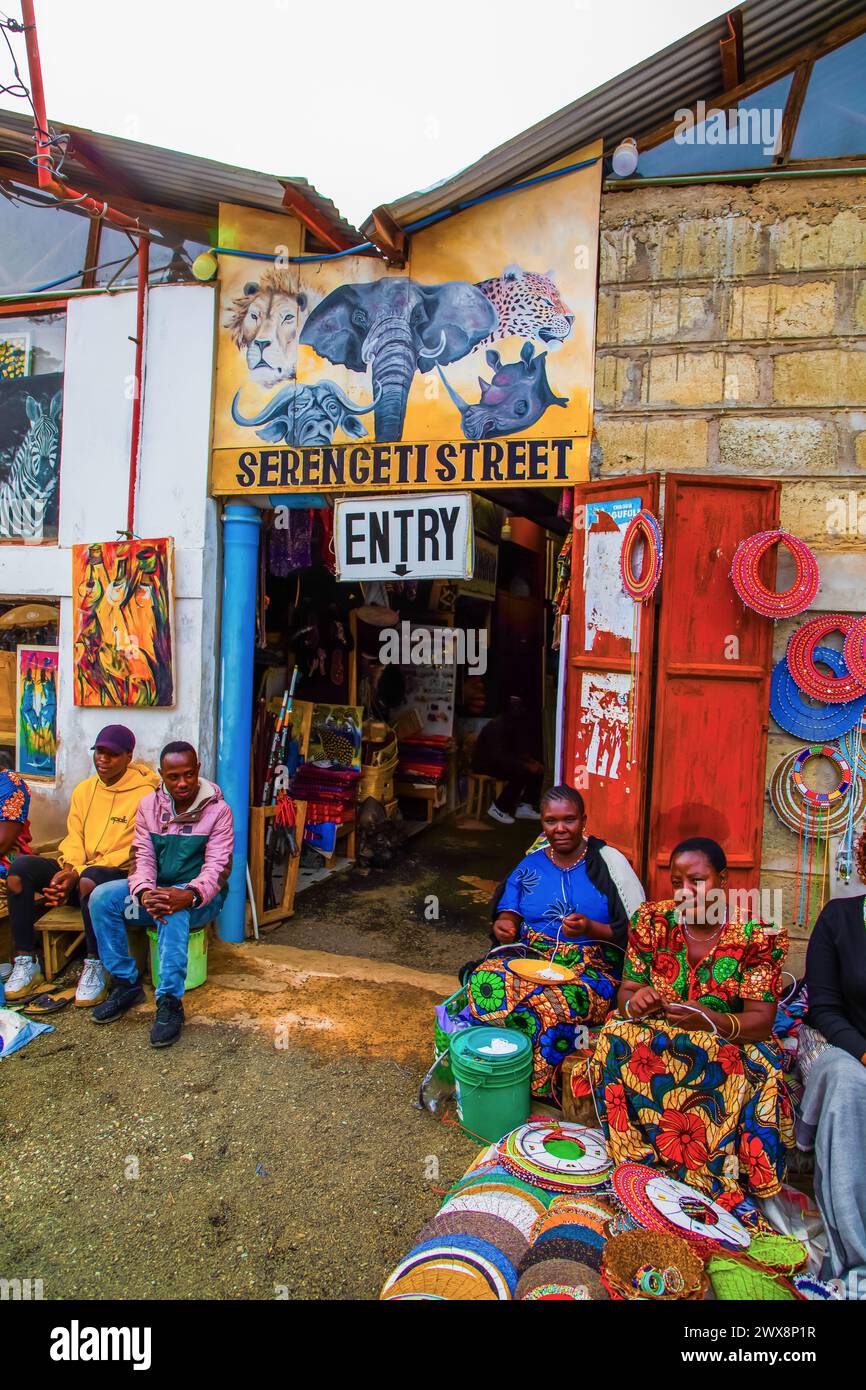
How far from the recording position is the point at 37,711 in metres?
6.04

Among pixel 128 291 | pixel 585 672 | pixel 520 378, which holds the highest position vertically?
pixel 128 291

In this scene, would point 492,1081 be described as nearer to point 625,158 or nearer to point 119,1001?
point 119,1001

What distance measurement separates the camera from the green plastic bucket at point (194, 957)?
16.1ft

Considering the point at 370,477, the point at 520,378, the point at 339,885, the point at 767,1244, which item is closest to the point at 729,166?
the point at 520,378

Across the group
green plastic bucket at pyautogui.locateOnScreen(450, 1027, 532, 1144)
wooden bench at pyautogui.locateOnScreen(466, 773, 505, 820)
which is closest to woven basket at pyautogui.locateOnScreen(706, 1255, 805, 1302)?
green plastic bucket at pyautogui.locateOnScreen(450, 1027, 532, 1144)

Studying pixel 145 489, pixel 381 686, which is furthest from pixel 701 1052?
pixel 381 686

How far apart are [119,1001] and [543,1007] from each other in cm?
243

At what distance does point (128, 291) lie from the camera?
565cm

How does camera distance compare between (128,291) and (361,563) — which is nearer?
(361,563)

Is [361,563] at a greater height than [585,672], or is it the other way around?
[361,563]

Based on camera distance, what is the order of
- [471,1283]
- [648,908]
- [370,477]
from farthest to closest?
[370,477] < [648,908] < [471,1283]

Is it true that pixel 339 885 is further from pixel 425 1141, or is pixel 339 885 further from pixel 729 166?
pixel 729 166

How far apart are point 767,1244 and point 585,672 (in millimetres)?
2764

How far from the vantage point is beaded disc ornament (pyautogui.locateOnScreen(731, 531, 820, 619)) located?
13.7 ft
